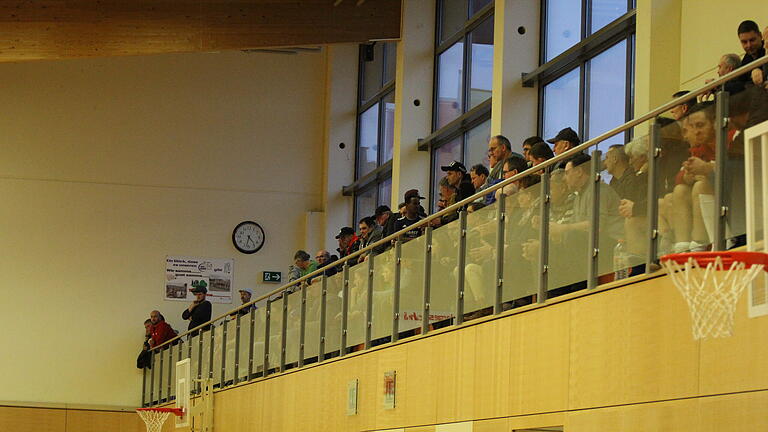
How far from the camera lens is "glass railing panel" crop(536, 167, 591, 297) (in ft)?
22.7

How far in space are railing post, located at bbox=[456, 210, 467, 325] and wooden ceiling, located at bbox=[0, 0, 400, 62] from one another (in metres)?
9.95


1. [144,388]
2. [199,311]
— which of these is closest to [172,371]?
[199,311]

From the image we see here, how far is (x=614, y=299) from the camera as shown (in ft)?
21.1

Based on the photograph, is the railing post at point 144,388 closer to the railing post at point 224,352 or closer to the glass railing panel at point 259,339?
the railing post at point 224,352

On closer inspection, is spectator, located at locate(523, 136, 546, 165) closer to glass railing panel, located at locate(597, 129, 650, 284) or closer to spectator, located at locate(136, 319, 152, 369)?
glass railing panel, located at locate(597, 129, 650, 284)

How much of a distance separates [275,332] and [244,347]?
1.20 meters

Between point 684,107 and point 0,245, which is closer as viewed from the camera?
point 684,107

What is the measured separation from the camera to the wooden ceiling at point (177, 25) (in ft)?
56.9

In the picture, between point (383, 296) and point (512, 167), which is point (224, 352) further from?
point (512, 167)

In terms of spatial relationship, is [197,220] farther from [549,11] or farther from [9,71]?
[549,11]

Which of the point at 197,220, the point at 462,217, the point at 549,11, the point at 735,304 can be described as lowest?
the point at 735,304

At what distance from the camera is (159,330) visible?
19953mm

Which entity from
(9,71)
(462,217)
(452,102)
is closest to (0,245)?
(9,71)

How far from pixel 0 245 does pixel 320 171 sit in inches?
233
